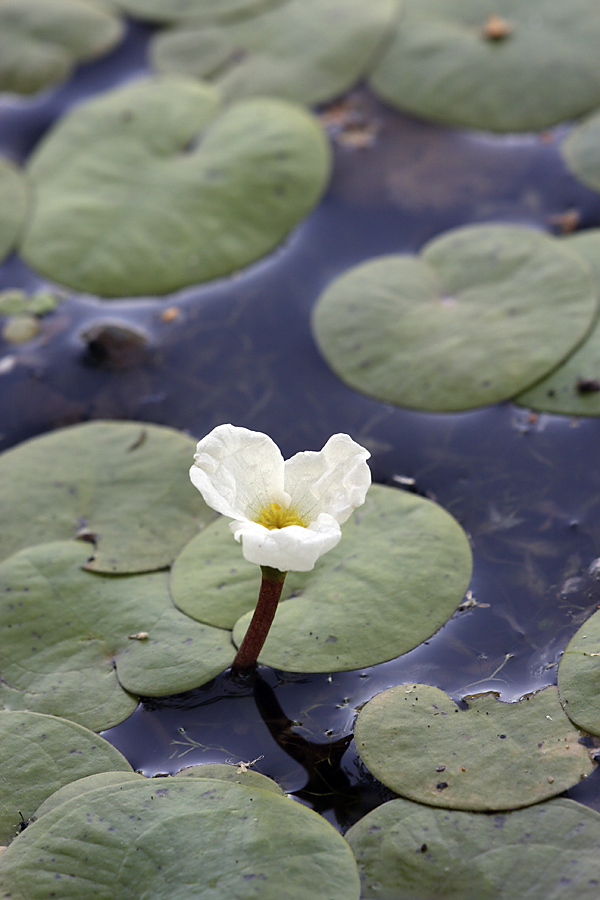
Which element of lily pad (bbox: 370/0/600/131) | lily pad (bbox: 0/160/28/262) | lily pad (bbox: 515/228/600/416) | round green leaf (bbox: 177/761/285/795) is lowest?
round green leaf (bbox: 177/761/285/795)

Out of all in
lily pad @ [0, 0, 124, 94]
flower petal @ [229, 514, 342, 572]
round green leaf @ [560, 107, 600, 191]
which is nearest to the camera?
flower petal @ [229, 514, 342, 572]

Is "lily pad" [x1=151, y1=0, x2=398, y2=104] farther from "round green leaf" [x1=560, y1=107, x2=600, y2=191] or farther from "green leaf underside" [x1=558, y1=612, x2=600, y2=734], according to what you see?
"green leaf underside" [x1=558, y1=612, x2=600, y2=734]

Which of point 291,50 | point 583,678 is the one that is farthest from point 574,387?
point 291,50

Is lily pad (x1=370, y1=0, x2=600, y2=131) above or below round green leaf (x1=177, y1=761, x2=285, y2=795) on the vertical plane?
above

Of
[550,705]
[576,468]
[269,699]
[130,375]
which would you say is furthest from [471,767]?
[130,375]

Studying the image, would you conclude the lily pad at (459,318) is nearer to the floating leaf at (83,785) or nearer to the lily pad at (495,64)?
the lily pad at (495,64)

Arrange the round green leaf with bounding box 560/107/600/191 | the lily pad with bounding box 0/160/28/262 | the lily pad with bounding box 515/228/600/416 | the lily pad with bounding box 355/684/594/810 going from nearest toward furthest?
the lily pad with bounding box 355/684/594/810 < the lily pad with bounding box 515/228/600/416 < the round green leaf with bounding box 560/107/600/191 < the lily pad with bounding box 0/160/28/262

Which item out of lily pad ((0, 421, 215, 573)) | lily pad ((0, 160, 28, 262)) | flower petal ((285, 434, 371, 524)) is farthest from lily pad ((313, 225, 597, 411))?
lily pad ((0, 160, 28, 262))
